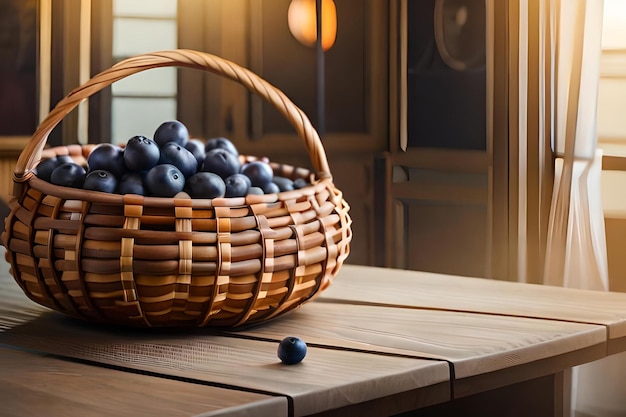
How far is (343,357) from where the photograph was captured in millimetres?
1016

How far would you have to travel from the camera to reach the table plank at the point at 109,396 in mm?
810

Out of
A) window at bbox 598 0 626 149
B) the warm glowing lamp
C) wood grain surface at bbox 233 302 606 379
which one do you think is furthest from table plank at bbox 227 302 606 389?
the warm glowing lamp

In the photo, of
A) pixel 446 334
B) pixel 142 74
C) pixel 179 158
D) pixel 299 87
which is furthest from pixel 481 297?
pixel 142 74

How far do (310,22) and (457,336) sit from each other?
228cm

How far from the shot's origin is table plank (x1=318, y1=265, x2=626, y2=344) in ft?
4.10

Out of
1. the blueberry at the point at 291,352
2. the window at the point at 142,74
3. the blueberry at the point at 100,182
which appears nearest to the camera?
the blueberry at the point at 291,352

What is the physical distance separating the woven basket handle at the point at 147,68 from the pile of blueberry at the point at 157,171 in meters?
0.04

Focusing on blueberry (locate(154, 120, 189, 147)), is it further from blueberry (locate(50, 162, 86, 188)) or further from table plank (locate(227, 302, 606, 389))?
table plank (locate(227, 302, 606, 389))

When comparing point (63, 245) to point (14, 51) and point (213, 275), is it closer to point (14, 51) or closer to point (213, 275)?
point (213, 275)

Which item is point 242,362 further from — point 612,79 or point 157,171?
point 612,79

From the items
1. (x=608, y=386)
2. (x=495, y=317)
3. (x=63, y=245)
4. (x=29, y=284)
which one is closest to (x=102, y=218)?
(x=63, y=245)

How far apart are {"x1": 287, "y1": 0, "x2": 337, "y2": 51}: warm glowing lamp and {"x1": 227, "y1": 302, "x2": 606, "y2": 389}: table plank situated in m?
2.08

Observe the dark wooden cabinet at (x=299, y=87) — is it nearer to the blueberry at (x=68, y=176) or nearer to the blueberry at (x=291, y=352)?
the blueberry at (x=68, y=176)

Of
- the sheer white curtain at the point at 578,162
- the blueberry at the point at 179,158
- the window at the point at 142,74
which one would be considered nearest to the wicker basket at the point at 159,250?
the blueberry at the point at 179,158
